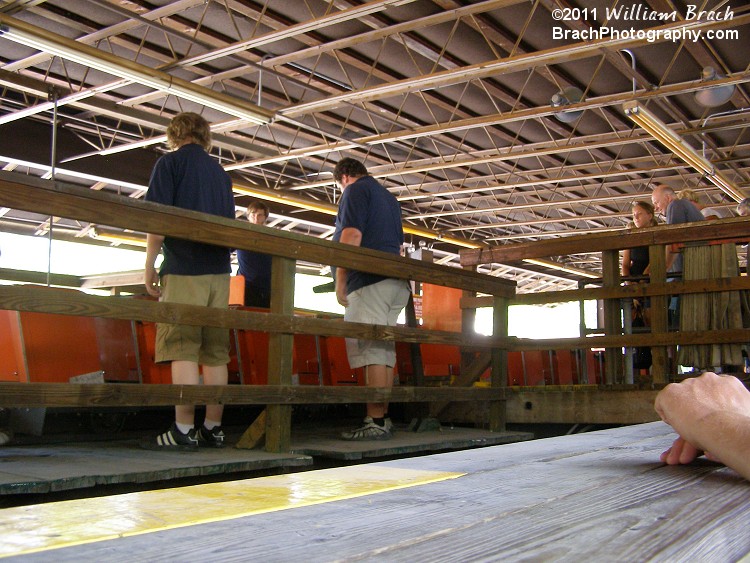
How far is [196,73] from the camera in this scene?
1281 centimetres

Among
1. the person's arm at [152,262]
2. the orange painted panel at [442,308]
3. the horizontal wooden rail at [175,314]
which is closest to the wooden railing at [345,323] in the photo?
the horizontal wooden rail at [175,314]

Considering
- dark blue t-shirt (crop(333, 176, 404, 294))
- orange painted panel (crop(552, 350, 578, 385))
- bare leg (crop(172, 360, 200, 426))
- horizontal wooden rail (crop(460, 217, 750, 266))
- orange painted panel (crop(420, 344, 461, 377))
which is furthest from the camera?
orange painted panel (crop(552, 350, 578, 385))

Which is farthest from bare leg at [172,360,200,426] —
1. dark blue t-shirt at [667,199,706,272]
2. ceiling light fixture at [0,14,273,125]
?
ceiling light fixture at [0,14,273,125]

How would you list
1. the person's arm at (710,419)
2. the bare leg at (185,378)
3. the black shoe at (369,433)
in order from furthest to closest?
the black shoe at (369,433) < the bare leg at (185,378) < the person's arm at (710,419)

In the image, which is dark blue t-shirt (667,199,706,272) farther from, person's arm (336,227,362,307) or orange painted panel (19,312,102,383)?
orange painted panel (19,312,102,383)

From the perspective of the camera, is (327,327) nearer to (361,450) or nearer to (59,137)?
(361,450)

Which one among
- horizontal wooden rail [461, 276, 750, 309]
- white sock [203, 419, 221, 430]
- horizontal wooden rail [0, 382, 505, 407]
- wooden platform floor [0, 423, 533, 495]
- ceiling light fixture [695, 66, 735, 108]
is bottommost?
wooden platform floor [0, 423, 533, 495]

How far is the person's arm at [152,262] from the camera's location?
367cm

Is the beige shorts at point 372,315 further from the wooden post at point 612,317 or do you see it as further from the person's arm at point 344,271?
the wooden post at point 612,317

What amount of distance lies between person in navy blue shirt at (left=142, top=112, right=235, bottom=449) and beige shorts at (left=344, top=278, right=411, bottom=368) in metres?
0.89

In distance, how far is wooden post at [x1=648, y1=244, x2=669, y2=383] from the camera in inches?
206

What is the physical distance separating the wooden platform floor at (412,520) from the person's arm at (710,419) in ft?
0.16

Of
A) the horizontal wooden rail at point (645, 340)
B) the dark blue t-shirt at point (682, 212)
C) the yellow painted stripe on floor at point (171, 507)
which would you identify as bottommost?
the yellow painted stripe on floor at point (171, 507)

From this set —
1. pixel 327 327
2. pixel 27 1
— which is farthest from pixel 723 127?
pixel 327 327
